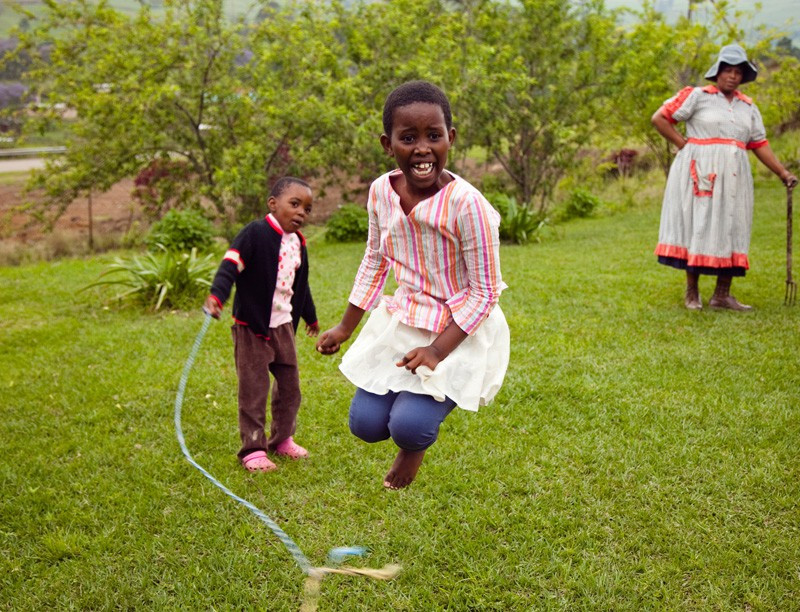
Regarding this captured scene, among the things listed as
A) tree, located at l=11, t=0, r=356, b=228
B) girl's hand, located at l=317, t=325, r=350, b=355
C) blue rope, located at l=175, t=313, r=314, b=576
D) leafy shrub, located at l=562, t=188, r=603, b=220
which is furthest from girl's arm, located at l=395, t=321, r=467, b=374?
leafy shrub, located at l=562, t=188, r=603, b=220

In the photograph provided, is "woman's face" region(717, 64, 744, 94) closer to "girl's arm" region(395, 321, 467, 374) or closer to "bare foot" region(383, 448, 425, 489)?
"girl's arm" region(395, 321, 467, 374)

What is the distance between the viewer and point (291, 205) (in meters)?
4.04

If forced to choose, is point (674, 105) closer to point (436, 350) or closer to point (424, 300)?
point (424, 300)

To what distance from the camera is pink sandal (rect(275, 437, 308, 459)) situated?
4395 millimetres

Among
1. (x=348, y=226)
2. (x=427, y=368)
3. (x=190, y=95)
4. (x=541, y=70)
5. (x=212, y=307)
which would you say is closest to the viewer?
(x=427, y=368)

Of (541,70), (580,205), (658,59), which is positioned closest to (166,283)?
(541,70)

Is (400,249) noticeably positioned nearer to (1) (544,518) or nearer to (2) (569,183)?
(1) (544,518)

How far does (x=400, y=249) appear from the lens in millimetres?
3062

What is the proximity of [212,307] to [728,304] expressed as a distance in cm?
526

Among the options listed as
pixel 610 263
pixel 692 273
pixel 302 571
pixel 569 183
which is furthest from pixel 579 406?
pixel 569 183

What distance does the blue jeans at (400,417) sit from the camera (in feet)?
9.57

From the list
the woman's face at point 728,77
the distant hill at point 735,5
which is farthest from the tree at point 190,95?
the woman's face at point 728,77

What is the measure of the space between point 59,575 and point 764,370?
15.3ft

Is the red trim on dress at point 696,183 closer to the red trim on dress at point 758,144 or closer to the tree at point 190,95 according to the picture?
the red trim on dress at point 758,144
